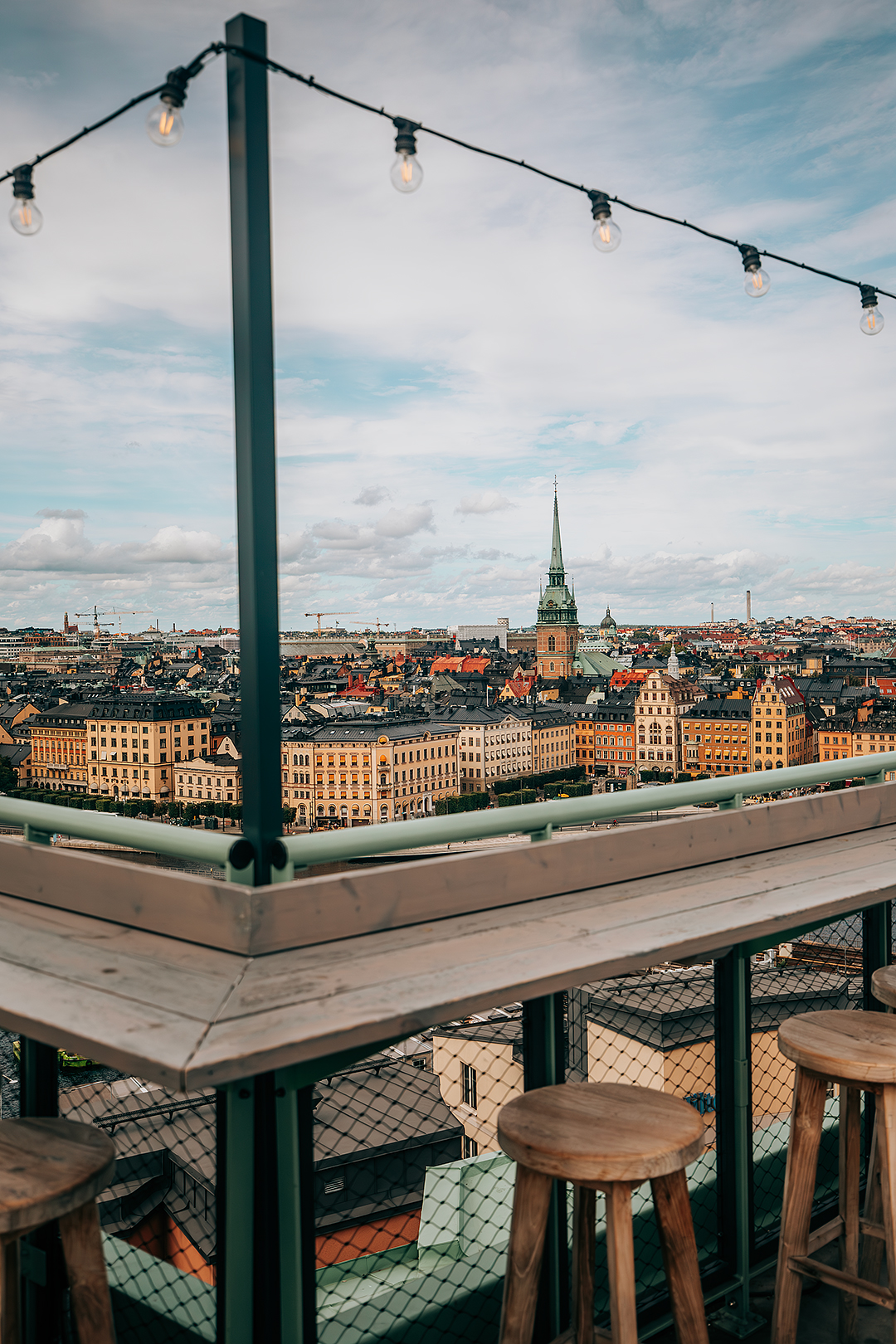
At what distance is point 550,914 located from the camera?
1.37 metres

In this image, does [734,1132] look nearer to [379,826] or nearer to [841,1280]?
[841,1280]

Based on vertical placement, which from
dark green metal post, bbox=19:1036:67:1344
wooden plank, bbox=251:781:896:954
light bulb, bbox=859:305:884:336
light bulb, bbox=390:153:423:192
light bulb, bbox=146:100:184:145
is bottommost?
Result: dark green metal post, bbox=19:1036:67:1344

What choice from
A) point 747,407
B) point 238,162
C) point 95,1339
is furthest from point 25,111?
point 747,407

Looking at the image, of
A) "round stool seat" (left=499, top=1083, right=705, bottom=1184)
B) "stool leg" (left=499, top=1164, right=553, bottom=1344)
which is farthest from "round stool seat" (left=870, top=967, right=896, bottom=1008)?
"stool leg" (left=499, top=1164, right=553, bottom=1344)

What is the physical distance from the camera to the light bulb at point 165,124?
158 centimetres

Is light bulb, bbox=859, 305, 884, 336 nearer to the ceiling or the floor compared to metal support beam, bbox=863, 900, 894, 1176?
nearer to the ceiling

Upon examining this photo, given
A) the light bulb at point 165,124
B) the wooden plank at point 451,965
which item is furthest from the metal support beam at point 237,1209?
the light bulb at point 165,124

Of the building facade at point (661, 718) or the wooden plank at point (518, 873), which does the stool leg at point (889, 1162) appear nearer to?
the wooden plank at point (518, 873)

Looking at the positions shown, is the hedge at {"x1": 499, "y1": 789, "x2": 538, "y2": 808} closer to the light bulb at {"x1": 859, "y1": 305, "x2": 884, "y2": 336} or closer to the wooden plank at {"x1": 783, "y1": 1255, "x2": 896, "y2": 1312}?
the light bulb at {"x1": 859, "y1": 305, "x2": 884, "y2": 336}

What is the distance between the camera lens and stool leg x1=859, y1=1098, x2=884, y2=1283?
166 centimetres

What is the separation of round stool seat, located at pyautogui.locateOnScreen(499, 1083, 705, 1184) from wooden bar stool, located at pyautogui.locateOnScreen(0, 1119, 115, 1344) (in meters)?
0.49

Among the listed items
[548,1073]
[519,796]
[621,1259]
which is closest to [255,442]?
[548,1073]

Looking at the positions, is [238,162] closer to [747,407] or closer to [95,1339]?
[95,1339]

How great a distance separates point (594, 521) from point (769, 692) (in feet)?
173
